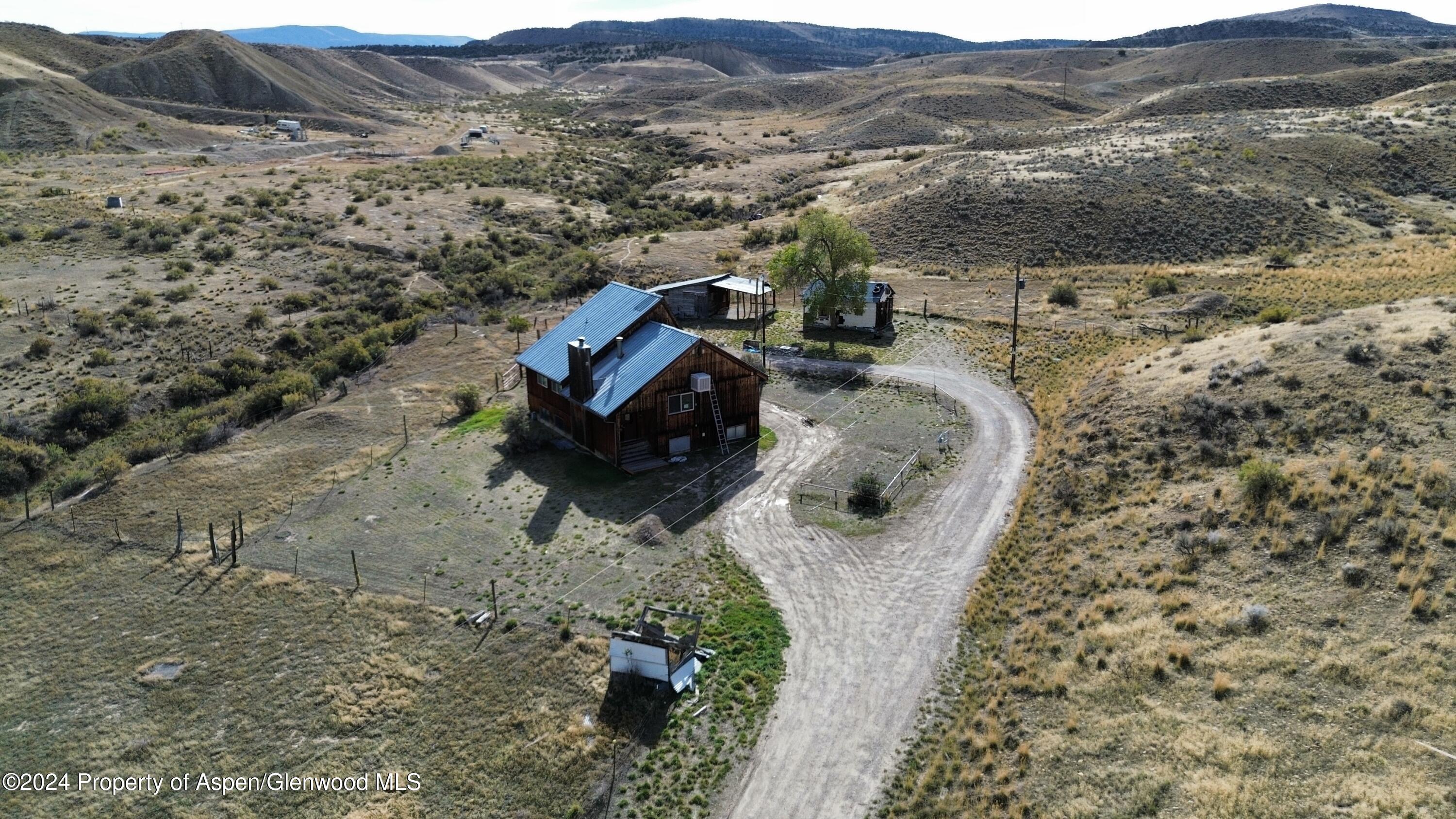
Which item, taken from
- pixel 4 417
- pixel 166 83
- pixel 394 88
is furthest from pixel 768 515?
pixel 394 88

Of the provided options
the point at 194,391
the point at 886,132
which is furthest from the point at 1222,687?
the point at 886,132

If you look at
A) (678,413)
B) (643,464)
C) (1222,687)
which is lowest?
(643,464)

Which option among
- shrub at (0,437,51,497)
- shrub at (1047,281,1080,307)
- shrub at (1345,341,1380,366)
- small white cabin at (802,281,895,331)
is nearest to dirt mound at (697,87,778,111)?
shrub at (1047,281,1080,307)

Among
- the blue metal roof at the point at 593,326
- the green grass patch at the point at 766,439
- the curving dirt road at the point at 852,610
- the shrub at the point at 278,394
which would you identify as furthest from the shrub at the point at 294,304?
the curving dirt road at the point at 852,610

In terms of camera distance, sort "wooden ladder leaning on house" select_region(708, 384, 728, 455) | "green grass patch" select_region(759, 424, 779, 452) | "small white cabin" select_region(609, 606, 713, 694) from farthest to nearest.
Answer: "green grass patch" select_region(759, 424, 779, 452), "wooden ladder leaning on house" select_region(708, 384, 728, 455), "small white cabin" select_region(609, 606, 713, 694)

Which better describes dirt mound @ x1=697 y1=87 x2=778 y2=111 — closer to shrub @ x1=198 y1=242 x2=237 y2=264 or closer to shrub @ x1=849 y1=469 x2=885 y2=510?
shrub @ x1=198 y1=242 x2=237 y2=264

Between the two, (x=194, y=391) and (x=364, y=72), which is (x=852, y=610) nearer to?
(x=194, y=391)
